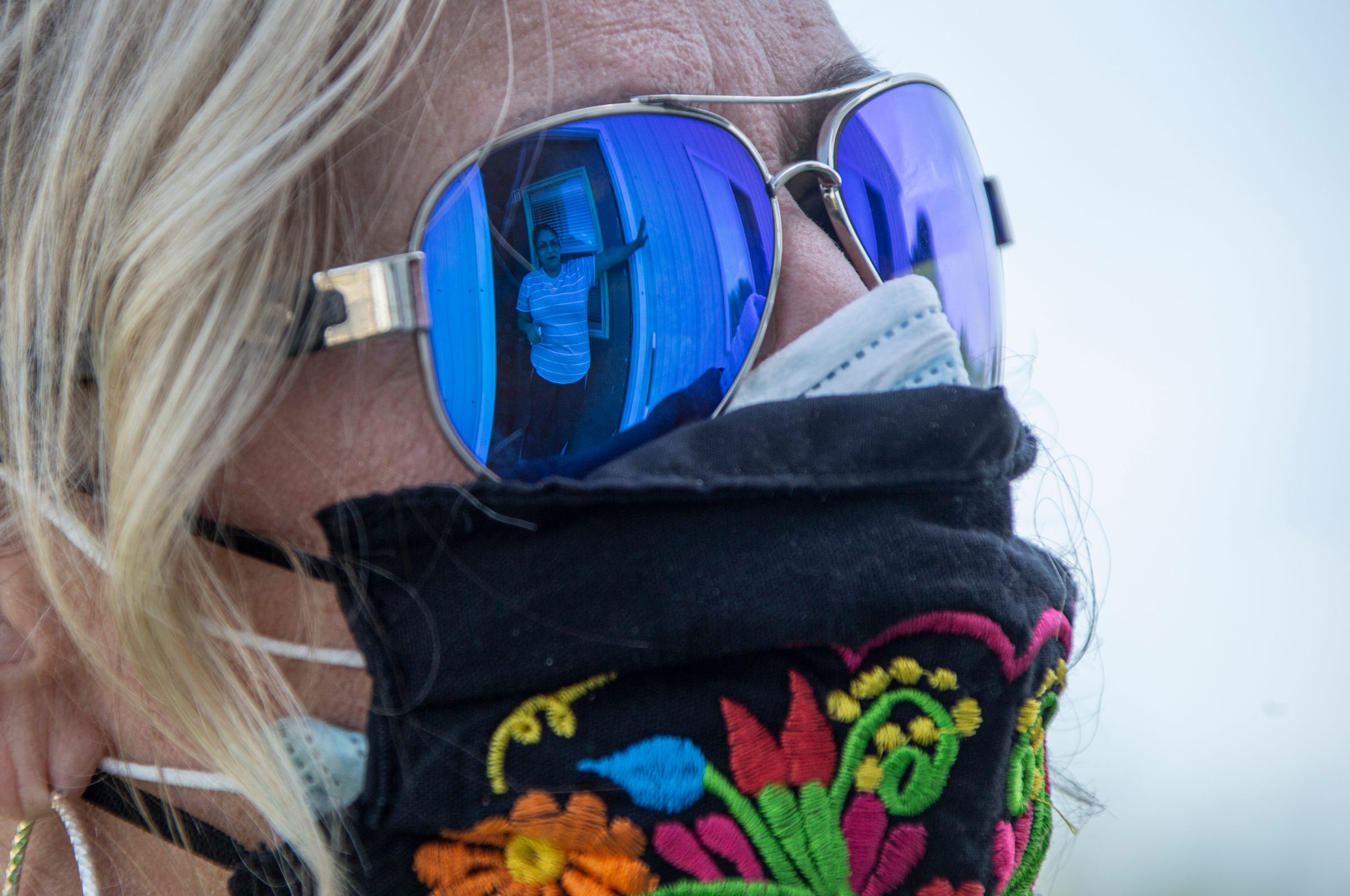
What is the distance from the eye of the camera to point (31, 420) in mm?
883

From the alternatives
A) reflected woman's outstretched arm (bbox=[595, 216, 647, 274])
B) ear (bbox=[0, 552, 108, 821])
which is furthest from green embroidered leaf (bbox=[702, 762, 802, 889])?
ear (bbox=[0, 552, 108, 821])

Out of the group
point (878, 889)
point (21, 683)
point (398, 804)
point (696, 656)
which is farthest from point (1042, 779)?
point (21, 683)

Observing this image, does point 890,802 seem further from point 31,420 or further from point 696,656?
point 31,420

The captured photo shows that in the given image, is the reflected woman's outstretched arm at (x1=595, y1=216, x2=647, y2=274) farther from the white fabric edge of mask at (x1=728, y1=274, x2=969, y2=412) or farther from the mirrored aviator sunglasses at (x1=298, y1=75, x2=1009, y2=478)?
the white fabric edge of mask at (x1=728, y1=274, x2=969, y2=412)

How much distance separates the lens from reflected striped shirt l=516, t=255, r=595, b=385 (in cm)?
96

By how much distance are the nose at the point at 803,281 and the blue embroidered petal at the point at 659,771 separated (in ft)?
1.56

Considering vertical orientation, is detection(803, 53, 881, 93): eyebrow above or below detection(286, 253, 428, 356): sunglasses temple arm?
above

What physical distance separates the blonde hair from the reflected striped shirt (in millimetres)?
213

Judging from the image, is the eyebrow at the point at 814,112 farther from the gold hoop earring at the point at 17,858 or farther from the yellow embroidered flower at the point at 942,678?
the gold hoop earring at the point at 17,858

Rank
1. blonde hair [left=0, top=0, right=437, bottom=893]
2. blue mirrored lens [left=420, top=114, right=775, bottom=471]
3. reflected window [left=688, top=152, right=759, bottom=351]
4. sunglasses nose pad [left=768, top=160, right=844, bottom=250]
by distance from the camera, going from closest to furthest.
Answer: blonde hair [left=0, top=0, right=437, bottom=893] → blue mirrored lens [left=420, top=114, right=775, bottom=471] → reflected window [left=688, top=152, right=759, bottom=351] → sunglasses nose pad [left=768, top=160, right=844, bottom=250]

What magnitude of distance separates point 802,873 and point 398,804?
39 cm

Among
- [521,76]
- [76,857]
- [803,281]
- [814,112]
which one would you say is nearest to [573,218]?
[521,76]

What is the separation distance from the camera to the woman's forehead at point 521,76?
0.95 meters

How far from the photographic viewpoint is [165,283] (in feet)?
2.73
